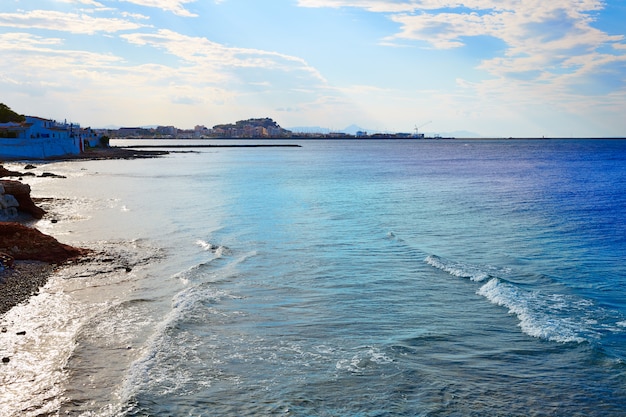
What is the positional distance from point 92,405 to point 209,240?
16.9 m

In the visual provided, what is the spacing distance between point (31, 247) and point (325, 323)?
1309cm

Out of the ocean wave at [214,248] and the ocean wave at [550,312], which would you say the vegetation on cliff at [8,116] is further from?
the ocean wave at [550,312]

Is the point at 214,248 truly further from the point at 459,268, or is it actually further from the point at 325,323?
the point at 325,323

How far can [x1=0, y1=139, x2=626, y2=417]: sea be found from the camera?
414 inches

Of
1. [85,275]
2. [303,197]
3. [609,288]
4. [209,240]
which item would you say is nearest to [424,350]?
[609,288]

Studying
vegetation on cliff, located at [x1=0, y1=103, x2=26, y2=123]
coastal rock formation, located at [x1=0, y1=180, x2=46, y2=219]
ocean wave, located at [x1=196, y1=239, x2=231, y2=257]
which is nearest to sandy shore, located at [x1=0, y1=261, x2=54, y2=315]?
ocean wave, located at [x1=196, y1=239, x2=231, y2=257]

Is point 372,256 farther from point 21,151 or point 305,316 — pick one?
point 21,151

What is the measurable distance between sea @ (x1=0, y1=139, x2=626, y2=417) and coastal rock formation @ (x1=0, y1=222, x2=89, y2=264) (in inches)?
42.4

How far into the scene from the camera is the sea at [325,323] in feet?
34.5

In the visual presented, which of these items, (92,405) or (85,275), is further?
(85,275)

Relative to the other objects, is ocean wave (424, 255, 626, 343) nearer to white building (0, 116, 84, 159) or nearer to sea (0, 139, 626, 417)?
sea (0, 139, 626, 417)

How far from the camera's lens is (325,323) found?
1470 cm

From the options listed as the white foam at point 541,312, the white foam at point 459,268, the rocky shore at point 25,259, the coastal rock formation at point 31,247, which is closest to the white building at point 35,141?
the coastal rock formation at point 31,247

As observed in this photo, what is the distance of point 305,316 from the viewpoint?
1526cm
